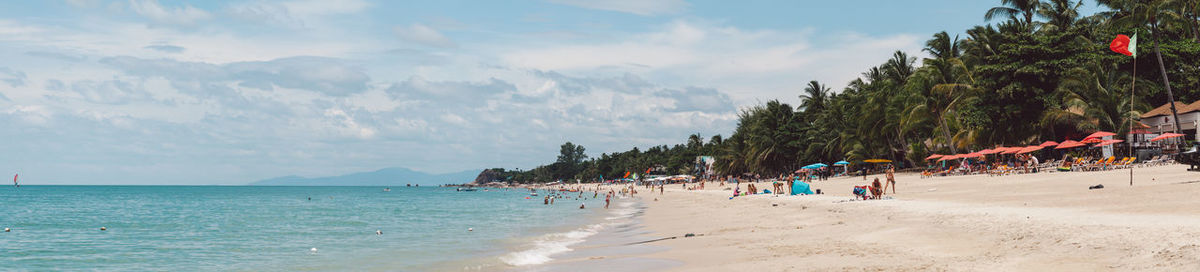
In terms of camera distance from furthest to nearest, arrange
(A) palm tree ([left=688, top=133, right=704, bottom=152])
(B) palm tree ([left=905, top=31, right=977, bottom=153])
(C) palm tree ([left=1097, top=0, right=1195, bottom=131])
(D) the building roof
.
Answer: (A) palm tree ([left=688, top=133, right=704, bottom=152])
(B) palm tree ([left=905, top=31, right=977, bottom=153])
(D) the building roof
(C) palm tree ([left=1097, top=0, right=1195, bottom=131])

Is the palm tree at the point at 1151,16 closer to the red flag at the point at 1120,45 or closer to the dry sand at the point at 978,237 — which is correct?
the red flag at the point at 1120,45

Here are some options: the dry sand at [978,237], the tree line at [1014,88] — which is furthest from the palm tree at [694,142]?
the dry sand at [978,237]

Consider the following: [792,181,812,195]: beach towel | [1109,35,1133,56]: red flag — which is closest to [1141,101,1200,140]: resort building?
[1109,35,1133,56]: red flag

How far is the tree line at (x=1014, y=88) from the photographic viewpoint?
39.0 metres

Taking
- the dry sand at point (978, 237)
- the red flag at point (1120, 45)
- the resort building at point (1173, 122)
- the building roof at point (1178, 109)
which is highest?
the red flag at point (1120, 45)

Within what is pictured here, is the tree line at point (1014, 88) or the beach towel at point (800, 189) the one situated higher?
the tree line at point (1014, 88)

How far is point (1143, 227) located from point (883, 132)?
4762cm

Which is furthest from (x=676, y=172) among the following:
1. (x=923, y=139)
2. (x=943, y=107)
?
(x=943, y=107)

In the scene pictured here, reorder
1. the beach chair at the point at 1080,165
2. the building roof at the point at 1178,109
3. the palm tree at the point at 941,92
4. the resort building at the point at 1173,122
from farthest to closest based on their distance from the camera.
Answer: the palm tree at the point at 941,92, the building roof at the point at 1178,109, the resort building at the point at 1173,122, the beach chair at the point at 1080,165

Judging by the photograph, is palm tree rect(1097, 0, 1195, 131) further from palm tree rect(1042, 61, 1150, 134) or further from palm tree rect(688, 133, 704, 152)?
palm tree rect(688, 133, 704, 152)

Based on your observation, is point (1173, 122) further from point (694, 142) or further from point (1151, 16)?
point (694, 142)

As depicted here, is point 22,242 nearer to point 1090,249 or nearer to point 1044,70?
point 1090,249

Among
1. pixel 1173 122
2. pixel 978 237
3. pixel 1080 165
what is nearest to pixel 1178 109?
pixel 1173 122

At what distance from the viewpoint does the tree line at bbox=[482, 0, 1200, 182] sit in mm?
39000
